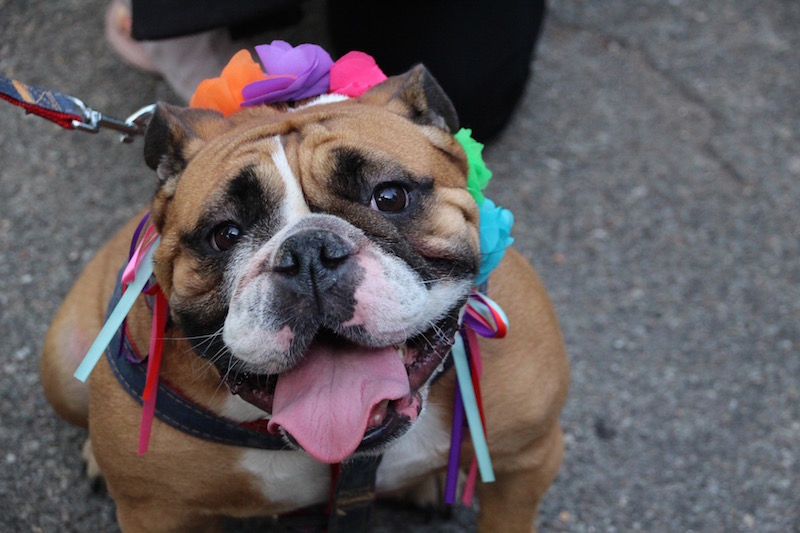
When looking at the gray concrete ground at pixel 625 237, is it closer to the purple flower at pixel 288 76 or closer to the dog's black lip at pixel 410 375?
the dog's black lip at pixel 410 375

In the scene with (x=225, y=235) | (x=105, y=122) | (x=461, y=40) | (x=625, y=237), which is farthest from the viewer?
A: (x=461, y=40)

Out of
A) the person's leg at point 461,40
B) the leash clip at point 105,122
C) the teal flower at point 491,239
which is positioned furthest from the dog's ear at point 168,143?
the person's leg at point 461,40

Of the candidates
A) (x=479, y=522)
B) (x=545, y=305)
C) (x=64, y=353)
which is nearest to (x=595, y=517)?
(x=479, y=522)

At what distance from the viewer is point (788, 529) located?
295 centimetres

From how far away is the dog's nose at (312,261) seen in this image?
1794 mm

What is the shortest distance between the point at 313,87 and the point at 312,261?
0.67m

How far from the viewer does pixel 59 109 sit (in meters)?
2.39

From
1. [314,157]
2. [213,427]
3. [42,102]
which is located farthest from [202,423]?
[42,102]

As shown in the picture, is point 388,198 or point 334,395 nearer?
point 334,395

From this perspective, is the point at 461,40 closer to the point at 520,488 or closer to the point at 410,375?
the point at 520,488

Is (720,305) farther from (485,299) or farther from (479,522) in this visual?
(485,299)

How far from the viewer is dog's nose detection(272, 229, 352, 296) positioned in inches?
70.6

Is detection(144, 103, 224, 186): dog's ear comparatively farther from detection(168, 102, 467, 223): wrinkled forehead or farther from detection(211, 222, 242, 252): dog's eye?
detection(211, 222, 242, 252): dog's eye

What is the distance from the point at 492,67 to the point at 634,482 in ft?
6.17
